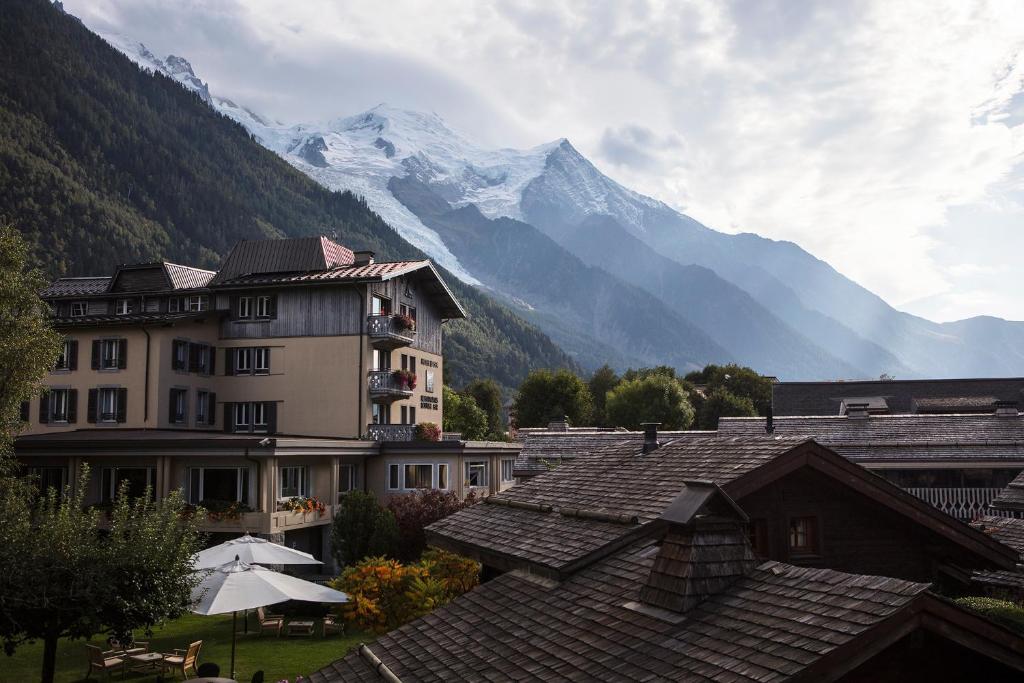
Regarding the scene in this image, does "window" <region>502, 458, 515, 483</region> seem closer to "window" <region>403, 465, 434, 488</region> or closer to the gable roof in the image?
"window" <region>403, 465, 434, 488</region>

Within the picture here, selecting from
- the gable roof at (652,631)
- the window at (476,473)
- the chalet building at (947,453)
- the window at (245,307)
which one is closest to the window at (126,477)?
the window at (245,307)

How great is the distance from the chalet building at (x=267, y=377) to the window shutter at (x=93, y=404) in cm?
7

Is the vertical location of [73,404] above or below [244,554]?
above

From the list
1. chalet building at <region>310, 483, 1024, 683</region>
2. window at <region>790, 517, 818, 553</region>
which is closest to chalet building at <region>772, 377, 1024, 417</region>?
window at <region>790, 517, 818, 553</region>

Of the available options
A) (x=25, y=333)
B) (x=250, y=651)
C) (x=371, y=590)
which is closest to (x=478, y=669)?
(x=371, y=590)

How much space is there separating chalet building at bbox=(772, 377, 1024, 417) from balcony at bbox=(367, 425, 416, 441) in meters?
35.1

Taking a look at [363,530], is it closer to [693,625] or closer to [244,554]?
[244,554]

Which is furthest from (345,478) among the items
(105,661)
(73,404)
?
(105,661)

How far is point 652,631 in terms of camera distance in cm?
852

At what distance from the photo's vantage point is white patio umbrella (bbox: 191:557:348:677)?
720 inches

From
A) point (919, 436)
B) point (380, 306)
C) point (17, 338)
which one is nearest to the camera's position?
point (17, 338)

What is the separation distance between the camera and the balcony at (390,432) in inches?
1832

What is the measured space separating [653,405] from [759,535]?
78.6 meters

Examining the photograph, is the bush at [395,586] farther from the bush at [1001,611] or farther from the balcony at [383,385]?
the balcony at [383,385]
